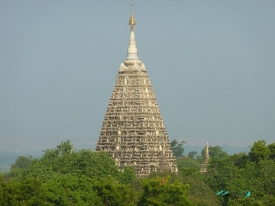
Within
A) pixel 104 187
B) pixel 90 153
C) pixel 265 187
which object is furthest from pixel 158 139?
pixel 104 187

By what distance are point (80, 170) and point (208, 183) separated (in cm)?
1093

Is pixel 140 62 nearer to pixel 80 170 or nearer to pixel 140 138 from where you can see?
pixel 140 138

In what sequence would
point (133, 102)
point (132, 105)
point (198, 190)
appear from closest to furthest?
point (198, 190) < point (132, 105) < point (133, 102)

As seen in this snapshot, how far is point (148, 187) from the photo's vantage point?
98.8 metres

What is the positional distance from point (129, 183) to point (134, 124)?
25.6 m

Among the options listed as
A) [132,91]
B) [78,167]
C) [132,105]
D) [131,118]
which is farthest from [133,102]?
[78,167]

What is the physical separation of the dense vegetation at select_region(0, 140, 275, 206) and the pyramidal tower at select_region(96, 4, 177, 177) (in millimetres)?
6357

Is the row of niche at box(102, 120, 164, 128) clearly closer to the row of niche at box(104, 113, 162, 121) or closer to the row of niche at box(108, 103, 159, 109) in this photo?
the row of niche at box(104, 113, 162, 121)

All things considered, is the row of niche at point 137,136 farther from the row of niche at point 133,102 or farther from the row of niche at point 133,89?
the row of niche at point 133,89

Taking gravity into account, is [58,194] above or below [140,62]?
below

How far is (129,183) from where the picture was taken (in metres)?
117

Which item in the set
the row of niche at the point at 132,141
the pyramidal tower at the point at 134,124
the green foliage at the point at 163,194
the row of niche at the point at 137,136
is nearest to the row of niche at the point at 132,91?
the pyramidal tower at the point at 134,124

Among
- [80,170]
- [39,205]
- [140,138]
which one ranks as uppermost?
[140,138]

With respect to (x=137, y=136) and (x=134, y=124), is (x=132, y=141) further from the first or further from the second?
(x=134, y=124)
